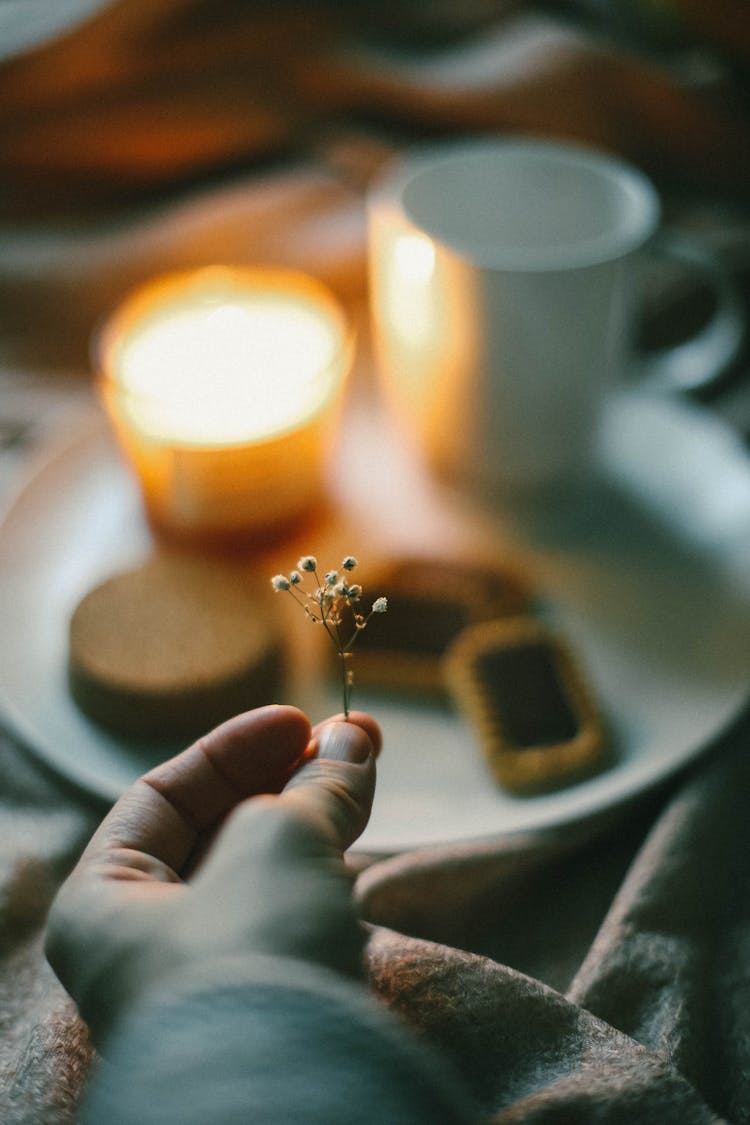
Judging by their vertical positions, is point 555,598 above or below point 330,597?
below

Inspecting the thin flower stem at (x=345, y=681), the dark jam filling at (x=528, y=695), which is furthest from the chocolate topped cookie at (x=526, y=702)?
the thin flower stem at (x=345, y=681)

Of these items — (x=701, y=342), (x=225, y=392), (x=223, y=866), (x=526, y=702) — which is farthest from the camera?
(x=701, y=342)

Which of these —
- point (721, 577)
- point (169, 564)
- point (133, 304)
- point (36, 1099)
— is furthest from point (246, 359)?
point (36, 1099)

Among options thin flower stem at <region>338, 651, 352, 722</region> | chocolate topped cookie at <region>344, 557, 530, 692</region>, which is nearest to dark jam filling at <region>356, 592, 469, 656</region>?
chocolate topped cookie at <region>344, 557, 530, 692</region>

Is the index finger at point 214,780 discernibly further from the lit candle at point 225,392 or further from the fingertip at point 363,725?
the lit candle at point 225,392

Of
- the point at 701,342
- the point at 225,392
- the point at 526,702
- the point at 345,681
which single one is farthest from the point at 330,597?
the point at 701,342

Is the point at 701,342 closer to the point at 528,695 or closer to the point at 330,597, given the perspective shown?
the point at 528,695
